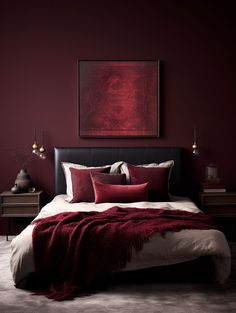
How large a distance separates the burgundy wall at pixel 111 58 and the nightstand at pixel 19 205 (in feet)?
1.51

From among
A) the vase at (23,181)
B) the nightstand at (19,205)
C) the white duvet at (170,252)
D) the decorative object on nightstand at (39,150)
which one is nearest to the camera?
the white duvet at (170,252)

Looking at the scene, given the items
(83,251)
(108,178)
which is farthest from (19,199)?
(83,251)

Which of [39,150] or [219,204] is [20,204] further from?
[219,204]

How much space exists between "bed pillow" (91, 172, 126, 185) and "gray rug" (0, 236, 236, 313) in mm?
1678

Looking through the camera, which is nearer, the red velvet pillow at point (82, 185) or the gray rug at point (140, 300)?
the gray rug at point (140, 300)

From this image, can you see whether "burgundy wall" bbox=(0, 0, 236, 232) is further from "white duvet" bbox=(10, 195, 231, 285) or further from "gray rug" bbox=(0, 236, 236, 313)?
"gray rug" bbox=(0, 236, 236, 313)

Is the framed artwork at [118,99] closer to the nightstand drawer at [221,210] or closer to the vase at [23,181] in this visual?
the vase at [23,181]

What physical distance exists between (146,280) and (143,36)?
3.29 meters

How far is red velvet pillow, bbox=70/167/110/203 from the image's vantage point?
5820mm

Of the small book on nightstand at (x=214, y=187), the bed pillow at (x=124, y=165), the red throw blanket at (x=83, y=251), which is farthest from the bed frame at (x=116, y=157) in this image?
the red throw blanket at (x=83, y=251)

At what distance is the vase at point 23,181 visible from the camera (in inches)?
242

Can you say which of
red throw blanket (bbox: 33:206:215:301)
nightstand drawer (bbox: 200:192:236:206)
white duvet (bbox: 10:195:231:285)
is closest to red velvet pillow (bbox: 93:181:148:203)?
nightstand drawer (bbox: 200:192:236:206)

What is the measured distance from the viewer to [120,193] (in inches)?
220

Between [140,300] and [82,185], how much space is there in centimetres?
213
